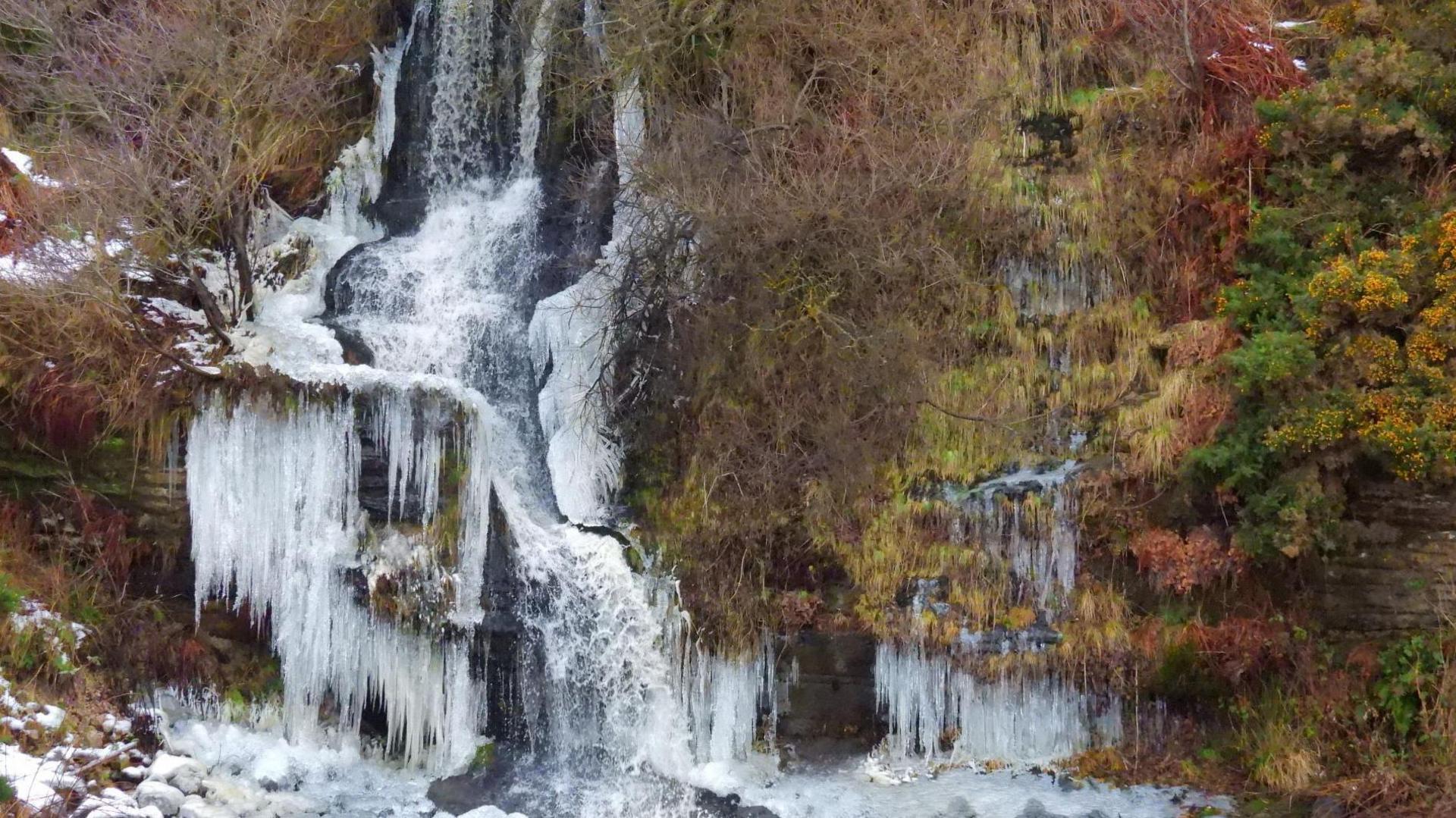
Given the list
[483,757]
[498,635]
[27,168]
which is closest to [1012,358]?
[498,635]

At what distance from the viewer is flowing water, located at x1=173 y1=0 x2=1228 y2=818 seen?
7.88m

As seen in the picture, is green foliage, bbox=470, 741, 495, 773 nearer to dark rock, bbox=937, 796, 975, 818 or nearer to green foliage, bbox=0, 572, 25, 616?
dark rock, bbox=937, 796, 975, 818

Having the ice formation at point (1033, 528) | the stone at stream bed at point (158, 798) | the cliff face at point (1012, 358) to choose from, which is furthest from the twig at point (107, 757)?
the ice formation at point (1033, 528)

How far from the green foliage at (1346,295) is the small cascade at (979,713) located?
1780mm

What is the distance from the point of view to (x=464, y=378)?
9.29 metres

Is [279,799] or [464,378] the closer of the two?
[279,799]

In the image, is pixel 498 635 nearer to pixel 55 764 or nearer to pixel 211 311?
pixel 55 764

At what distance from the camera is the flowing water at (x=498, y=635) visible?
310 inches

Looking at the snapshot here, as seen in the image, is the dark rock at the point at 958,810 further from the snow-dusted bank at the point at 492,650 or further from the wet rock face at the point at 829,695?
the wet rock face at the point at 829,695

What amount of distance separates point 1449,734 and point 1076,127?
214 inches

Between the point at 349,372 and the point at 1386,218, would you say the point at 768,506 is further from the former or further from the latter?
the point at 1386,218

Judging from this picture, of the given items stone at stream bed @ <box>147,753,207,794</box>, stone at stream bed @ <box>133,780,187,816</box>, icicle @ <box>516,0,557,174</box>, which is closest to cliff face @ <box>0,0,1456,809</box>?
stone at stream bed @ <box>147,753,207,794</box>

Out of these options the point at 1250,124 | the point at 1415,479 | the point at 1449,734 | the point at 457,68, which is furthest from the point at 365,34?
the point at 1449,734

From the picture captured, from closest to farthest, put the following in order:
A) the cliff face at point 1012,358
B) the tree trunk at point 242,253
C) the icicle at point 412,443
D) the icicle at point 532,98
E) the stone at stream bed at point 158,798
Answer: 1. the cliff face at point 1012,358
2. the stone at stream bed at point 158,798
3. the icicle at point 412,443
4. the tree trunk at point 242,253
5. the icicle at point 532,98
